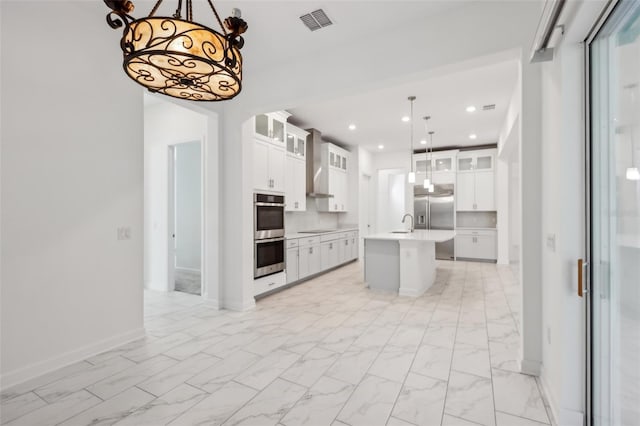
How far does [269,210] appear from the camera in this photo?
4473mm

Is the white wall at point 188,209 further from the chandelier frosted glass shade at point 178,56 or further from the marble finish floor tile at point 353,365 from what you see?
the chandelier frosted glass shade at point 178,56

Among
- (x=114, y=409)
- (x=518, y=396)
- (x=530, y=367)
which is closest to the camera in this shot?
(x=114, y=409)

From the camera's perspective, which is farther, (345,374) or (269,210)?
(269,210)

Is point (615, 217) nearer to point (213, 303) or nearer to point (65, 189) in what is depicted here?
point (65, 189)

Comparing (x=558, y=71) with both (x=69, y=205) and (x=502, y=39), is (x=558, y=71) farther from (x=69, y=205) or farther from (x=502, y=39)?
(x=69, y=205)

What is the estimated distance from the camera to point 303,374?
2.30 m

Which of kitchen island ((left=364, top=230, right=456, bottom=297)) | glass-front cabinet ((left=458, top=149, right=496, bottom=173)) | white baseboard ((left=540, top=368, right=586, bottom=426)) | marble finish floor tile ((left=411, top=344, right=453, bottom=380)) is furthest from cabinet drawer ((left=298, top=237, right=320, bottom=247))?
glass-front cabinet ((left=458, top=149, right=496, bottom=173))

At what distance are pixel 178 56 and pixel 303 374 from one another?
2.22m

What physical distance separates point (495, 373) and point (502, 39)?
2.58 metres

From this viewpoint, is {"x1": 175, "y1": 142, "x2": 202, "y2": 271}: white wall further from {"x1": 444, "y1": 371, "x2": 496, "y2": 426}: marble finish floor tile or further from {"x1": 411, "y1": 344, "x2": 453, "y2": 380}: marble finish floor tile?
{"x1": 444, "y1": 371, "x2": 496, "y2": 426}: marble finish floor tile

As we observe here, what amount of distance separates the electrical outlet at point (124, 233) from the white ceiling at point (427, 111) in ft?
10.5

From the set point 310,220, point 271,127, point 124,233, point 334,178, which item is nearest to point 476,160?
point 334,178

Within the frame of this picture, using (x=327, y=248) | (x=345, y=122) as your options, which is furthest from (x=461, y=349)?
(x=345, y=122)

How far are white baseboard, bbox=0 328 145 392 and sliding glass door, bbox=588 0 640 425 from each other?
3.57 meters
